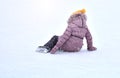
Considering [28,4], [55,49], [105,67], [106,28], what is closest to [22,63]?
[55,49]

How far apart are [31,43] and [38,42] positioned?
0.11 m

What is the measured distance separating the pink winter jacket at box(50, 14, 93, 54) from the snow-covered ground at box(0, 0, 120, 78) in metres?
0.07

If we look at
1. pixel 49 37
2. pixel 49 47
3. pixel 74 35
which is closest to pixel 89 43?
pixel 74 35

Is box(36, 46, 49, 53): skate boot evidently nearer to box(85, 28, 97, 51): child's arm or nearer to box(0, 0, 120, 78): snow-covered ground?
box(0, 0, 120, 78): snow-covered ground

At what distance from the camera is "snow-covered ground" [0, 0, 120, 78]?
6.55 ft

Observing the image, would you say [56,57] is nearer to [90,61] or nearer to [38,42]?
[90,61]

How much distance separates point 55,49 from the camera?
8.24 feet

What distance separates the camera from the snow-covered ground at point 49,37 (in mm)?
1996

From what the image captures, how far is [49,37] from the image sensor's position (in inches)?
137

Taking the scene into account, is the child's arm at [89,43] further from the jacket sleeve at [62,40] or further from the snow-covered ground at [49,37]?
the jacket sleeve at [62,40]

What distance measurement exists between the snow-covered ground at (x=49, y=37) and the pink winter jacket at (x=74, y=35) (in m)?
0.07

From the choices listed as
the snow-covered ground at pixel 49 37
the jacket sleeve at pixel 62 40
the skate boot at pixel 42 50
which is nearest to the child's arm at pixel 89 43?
the snow-covered ground at pixel 49 37

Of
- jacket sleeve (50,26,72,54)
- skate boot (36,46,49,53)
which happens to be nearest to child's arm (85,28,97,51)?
jacket sleeve (50,26,72,54)

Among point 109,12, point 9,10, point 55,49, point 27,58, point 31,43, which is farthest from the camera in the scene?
point 9,10
